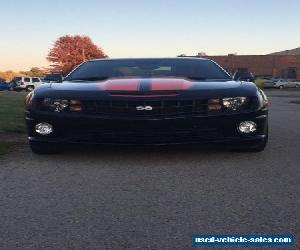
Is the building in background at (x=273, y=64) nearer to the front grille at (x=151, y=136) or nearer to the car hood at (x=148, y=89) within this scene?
the car hood at (x=148, y=89)

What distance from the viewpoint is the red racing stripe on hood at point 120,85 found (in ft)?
15.4

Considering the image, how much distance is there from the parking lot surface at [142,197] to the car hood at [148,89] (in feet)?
2.25

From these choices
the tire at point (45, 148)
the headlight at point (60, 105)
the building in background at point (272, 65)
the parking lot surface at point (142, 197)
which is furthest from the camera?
the building in background at point (272, 65)

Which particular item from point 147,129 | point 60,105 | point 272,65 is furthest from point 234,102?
point 272,65

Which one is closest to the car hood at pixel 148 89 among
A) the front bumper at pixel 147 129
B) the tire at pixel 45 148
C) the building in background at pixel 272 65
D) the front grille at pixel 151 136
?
the front bumper at pixel 147 129

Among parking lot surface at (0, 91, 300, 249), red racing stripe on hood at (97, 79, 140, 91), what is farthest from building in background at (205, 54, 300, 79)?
parking lot surface at (0, 91, 300, 249)

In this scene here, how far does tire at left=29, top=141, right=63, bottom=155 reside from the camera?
4.80 m

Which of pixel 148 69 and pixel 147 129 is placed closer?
pixel 147 129

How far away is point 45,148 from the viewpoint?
4.97 metres

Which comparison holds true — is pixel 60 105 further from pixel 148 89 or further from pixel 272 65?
pixel 272 65

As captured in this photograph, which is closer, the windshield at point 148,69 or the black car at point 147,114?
the black car at point 147,114

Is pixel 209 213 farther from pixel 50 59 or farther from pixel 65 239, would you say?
pixel 50 59

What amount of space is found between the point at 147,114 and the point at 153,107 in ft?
0.30

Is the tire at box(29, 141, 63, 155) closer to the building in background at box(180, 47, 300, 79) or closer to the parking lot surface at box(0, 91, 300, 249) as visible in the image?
the parking lot surface at box(0, 91, 300, 249)
